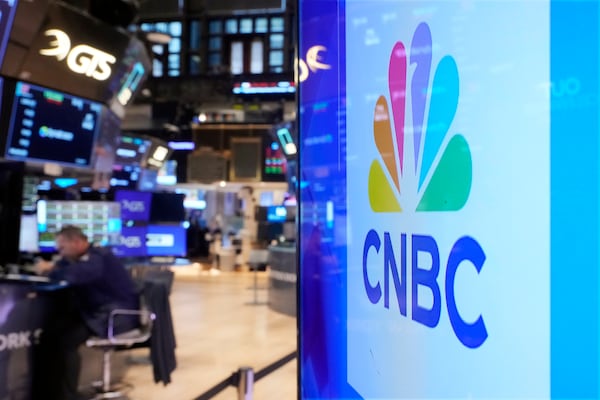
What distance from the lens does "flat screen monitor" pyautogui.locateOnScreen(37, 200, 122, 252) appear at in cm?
800

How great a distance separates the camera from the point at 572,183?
64 centimetres

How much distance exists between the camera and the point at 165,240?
12.2 meters

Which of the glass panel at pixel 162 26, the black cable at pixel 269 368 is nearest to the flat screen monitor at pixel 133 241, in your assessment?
the black cable at pixel 269 368

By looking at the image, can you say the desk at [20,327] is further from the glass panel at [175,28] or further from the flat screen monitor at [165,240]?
the glass panel at [175,28]

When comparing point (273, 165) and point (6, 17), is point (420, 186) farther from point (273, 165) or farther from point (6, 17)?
point (273, 165)

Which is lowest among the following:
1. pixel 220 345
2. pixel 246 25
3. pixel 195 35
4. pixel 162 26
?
pixel 220 345

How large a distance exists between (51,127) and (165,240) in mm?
6762

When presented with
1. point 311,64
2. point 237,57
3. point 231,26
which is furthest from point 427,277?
point 231,26

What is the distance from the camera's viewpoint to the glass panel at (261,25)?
18.2m

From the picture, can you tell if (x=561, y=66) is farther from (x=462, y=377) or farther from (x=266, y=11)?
(x=266, y=11)

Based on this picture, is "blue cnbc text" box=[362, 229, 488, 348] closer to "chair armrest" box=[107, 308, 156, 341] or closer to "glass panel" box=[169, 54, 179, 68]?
"chair armrest" box=[107, 308, 156, 341]

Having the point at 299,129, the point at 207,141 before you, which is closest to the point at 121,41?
the point at 299,129

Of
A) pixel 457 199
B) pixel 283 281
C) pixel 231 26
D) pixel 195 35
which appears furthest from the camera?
pixel 195 35

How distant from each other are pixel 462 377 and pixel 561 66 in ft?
1.36
